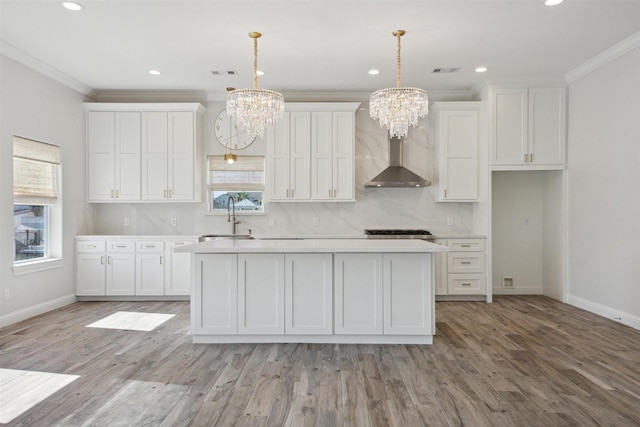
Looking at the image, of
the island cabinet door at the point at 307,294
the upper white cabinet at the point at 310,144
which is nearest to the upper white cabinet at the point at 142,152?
the upper white cabinet at the point at 310,144

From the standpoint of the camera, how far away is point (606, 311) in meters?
4.41

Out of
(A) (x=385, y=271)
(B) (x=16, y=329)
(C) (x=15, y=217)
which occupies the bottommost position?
(B) (x=16, y=329)

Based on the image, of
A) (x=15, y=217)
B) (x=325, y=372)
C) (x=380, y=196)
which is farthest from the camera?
(x=380, y=196)

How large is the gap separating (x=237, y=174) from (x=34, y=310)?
9.84 feet

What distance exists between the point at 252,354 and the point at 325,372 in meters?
0.71

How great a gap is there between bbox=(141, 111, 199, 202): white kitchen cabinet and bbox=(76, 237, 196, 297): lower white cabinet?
0.69 metres

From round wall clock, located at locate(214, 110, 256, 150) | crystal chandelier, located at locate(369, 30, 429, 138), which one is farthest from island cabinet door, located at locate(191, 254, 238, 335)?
round wall clock, located at locate(214, 110, 256, 150)

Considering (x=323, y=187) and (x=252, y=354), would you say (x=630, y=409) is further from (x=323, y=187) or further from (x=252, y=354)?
(x=323, y=187)

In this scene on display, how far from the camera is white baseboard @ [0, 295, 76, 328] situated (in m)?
4.15

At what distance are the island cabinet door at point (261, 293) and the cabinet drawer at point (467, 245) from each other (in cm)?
282

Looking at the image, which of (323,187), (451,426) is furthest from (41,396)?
(323,187)

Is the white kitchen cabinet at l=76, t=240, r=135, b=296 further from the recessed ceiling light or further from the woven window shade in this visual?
the recessed ceiling light

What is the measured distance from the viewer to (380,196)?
5926 millimetres

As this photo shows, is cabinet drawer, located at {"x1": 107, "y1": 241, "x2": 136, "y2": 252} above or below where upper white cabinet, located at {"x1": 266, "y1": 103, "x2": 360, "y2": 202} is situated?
below
